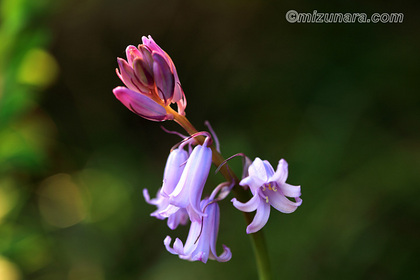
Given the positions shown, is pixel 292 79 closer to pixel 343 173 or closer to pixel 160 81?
pixel 343 173

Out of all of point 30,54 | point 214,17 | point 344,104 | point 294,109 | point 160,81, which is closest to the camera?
point 160,81

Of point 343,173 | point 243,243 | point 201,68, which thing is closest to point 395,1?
point 343,173

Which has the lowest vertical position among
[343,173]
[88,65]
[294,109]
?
[88,65]

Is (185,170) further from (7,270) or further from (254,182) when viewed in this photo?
(7,270)

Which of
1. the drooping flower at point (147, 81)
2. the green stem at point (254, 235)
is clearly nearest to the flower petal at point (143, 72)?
the drooping flower at point (147, 81)

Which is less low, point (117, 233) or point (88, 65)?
point (88, 65)

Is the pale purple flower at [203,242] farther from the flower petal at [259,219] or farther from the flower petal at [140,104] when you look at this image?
the flower petal at [140,104]
